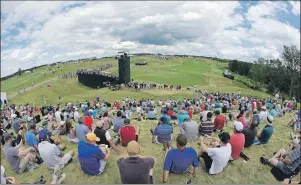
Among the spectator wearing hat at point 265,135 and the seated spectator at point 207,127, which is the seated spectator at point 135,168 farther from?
the spectator wearing hat at point 265,135

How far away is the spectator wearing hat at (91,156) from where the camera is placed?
7.18m

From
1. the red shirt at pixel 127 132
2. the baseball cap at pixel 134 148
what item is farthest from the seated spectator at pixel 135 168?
the red shirt at pixel 127 132

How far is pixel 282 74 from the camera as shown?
235 ft

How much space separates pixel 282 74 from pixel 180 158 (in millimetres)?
72574

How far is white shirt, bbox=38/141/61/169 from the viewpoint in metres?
8.16

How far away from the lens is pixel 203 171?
8039 millimetres

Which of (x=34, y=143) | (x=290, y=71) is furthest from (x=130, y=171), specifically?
(x=290, y=71)

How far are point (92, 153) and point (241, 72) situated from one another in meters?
112

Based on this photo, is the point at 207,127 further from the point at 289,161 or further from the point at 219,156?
the point at 289,161

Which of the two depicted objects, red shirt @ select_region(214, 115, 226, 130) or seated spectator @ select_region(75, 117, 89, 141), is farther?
red shirt @ select_region(214, 115, 226, 130)

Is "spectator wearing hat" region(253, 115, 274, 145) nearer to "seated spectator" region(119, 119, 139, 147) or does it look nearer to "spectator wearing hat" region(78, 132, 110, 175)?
"seated spectator" region(119, 119, 139, 147)

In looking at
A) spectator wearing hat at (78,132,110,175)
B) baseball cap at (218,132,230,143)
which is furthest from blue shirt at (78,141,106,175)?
baseball cap at (218,132,230,143)

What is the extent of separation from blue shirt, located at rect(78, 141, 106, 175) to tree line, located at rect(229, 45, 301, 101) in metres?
64.6

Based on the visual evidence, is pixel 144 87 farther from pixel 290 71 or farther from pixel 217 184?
pixel 217 184
